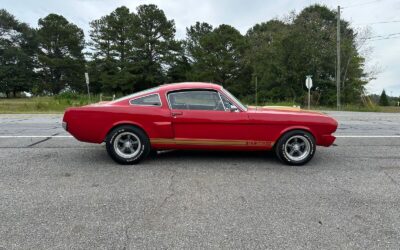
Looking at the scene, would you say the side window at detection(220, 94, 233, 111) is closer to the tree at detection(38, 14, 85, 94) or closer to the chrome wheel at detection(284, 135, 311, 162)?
the chrome wheel at detection(284, 135, 311, 162)

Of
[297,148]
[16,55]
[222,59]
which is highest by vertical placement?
[16,55]

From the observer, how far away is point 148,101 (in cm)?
492

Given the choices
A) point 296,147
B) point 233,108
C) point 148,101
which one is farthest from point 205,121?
point 296,147

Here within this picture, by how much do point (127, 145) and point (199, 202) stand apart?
6.64 feet

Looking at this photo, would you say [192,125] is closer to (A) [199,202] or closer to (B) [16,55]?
(A) [199,202]

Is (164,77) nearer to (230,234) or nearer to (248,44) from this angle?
(248,44)

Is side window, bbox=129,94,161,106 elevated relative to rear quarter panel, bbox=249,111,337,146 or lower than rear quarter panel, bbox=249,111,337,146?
elevated

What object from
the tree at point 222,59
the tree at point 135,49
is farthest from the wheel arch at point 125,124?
the tree at point 135,49

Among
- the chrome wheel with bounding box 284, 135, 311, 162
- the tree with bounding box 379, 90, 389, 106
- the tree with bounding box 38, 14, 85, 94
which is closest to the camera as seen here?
the chrome wheel with bounding box 284, 135, 311, 162

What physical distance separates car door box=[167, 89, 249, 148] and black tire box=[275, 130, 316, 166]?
629 millimetres

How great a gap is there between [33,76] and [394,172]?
61972mm

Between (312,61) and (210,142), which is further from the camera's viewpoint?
(312,61)

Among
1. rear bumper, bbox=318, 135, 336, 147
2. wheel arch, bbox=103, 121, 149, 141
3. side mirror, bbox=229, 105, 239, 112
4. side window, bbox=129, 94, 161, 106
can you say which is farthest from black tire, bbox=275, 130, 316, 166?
wheel arch, bbox=103, 121, 149, 141

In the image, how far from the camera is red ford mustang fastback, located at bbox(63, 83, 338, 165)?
4.80 m
